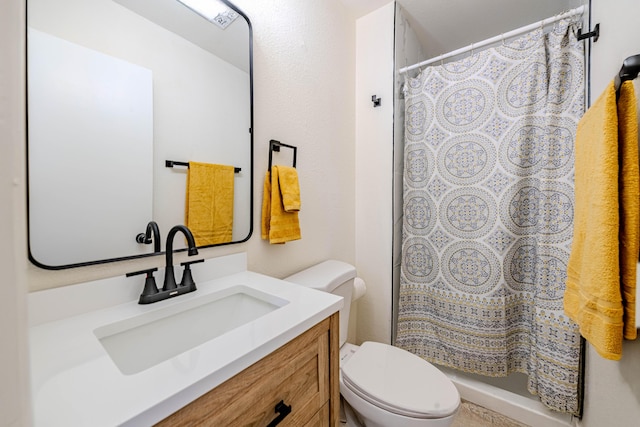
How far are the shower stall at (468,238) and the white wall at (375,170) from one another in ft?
0.14

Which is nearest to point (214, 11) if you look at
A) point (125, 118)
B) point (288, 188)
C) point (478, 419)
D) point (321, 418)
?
point (125, 118)

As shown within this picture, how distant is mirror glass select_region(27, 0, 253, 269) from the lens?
26.1 inches

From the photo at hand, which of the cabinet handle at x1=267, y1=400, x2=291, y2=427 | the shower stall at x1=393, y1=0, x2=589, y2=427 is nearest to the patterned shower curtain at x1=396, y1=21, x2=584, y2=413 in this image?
the shower stall at x1=393, y1=0, x2=589, y2=427

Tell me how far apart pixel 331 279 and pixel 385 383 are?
1.49ft

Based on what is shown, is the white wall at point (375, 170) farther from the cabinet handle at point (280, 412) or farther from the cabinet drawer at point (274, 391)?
the cabinet handle at point (280, 412)

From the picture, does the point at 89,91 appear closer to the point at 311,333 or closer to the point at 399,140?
the point at 311,333

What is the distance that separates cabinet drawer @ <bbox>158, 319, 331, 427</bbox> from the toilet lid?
327mm

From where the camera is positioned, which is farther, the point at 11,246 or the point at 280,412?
the point at 280,412

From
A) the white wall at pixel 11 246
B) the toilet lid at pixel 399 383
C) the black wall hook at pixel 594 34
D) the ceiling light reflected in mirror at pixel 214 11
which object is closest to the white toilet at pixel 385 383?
the toilet lid at pixel 399 383

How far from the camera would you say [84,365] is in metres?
0.50

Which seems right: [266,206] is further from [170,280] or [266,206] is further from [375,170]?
[375,170]

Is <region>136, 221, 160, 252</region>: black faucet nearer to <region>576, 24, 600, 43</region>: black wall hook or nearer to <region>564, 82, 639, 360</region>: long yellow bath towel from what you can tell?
<region>564, 82, 639, 360</region>: long yellow bath towel

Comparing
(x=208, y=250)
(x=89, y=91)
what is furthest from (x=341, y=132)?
(x=89, y=91)

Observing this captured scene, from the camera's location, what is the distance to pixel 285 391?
0.64 metres
